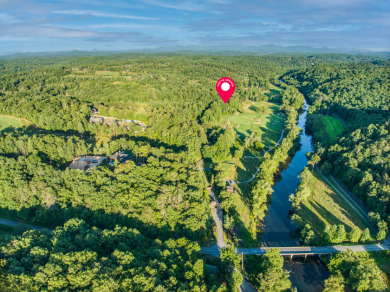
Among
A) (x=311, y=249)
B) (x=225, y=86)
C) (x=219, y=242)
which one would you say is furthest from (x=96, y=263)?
(x=225, y=86)

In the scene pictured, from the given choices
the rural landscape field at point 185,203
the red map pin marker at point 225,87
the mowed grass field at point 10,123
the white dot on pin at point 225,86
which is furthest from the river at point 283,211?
the mowed grass field at point 10,123

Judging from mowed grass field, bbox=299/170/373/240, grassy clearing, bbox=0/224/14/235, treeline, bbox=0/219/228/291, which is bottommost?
mowed grass field, bbox=299/170/373/240

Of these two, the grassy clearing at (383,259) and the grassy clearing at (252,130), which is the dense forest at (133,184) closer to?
the grassy clearing at (252,130)

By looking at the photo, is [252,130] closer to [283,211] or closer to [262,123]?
[262,123]

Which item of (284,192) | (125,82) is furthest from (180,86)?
(284,192)

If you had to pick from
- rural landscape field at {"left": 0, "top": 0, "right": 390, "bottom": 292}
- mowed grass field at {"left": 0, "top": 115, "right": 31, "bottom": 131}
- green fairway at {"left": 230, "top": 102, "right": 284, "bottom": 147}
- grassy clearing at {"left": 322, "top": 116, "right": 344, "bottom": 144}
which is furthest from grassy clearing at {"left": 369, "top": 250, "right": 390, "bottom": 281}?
mowed grass field at {"left": 0, "top": 115, "right": 31, "bottom": 131}

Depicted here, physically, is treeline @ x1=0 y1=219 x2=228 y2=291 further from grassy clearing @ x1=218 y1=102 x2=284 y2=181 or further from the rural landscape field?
grassy clearing @ x1=218 y1=102 x2=284 y2=181
